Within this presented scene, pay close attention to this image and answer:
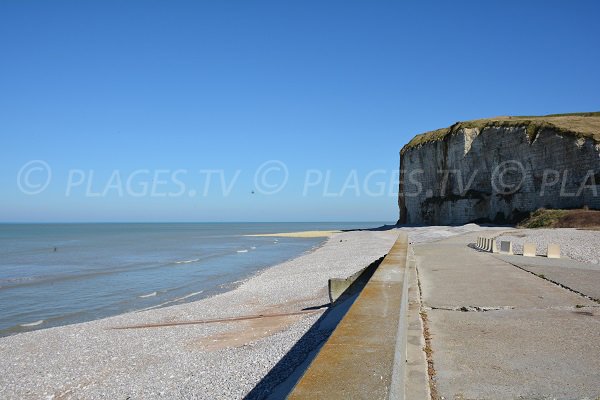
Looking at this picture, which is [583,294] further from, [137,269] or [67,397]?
[137,269]

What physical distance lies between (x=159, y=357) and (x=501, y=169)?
5061 centimetres

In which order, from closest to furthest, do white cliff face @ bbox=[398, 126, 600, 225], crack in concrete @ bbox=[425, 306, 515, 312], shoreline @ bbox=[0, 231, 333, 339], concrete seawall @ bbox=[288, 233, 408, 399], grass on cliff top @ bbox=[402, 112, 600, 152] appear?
concrete seawall @ bbox=[288, 233, 408, 399]
crack in concrete @ bbox=[425, 306, 515, 312]
shoreline @ bbox=[0, 231, 333, 339]
white cliff face @ bbox=[398, 126, 600, 225]
grass on cliff top @ bbox=[402, 112, 600, 152]

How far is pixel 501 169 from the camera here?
168 ft

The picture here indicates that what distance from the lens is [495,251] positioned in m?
19.1

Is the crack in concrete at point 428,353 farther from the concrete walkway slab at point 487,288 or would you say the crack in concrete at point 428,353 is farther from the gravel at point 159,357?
the gravel at point 159,357

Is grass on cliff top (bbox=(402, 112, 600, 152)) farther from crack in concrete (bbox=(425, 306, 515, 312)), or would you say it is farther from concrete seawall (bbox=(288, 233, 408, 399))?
concrete seawall (bbox=(288, 233, 408, 399))

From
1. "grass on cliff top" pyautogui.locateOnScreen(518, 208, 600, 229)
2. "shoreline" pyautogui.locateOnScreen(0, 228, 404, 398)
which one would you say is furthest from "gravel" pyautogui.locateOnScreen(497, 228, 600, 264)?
"shoreline" pyautogui.locateOnScreen(0, 228, 404, 398)

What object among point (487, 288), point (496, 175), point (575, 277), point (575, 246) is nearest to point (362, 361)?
point (487, 288)

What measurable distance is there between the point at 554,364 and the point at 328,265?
69.6ft

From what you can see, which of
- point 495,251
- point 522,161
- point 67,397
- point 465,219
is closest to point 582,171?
point 522,161

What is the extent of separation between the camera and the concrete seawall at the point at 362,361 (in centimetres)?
258

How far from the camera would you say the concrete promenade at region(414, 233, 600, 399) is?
3.62 metres

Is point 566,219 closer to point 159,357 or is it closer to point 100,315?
point 100,315

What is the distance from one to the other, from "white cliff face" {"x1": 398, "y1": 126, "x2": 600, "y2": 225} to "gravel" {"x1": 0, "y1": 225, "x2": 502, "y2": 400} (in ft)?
121
